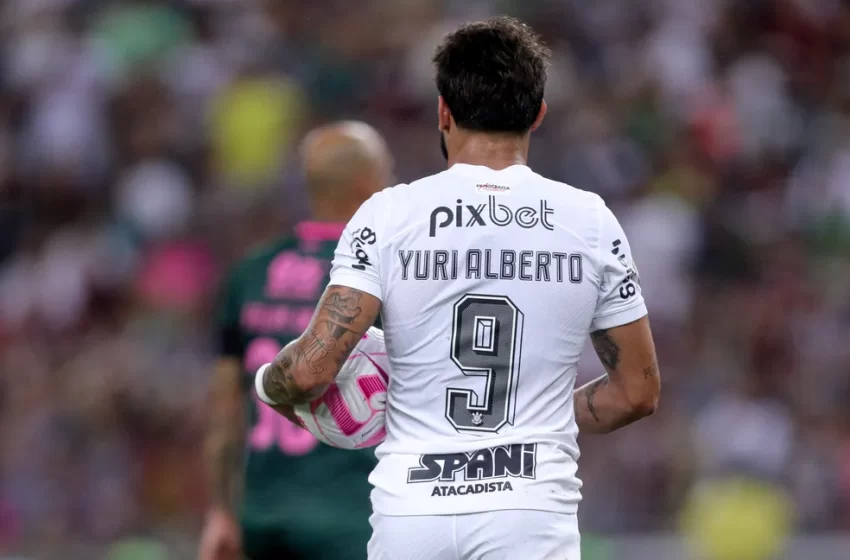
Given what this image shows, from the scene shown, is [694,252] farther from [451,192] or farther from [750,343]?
[451,192]

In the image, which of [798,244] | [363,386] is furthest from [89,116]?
[363,386]

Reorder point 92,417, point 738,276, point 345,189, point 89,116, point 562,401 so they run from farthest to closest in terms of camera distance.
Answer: point 89,116 < point 738,276 < point 92,417 < point 345,189 < point 562,401

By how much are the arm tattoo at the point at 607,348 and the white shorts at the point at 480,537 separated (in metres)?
0.42

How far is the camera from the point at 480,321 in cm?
292

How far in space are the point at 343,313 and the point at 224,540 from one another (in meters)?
1.92

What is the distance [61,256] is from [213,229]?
1113 millimetres

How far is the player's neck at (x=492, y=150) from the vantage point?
306 centimetres

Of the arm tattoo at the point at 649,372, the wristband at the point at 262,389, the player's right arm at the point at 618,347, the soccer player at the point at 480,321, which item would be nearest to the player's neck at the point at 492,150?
the soccer player at the point at 480,321

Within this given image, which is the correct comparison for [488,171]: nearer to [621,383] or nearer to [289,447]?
[621,383]

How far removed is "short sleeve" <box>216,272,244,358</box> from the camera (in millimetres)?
4484

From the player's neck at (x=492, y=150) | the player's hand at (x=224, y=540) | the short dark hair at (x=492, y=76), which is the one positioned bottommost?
the player's hand at (x=224, y=540)

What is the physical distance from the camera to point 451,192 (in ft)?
9.84

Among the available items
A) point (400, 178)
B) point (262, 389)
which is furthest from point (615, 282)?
point (400, 178)

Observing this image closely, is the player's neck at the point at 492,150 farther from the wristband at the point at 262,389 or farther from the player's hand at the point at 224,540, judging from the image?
the player's hand at the point at 224,540
